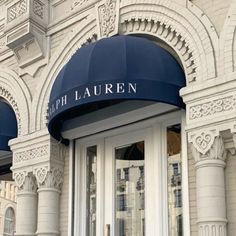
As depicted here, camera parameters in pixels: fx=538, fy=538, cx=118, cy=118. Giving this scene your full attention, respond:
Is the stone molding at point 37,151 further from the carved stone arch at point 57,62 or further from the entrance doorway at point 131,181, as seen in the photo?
the entrance doorway at point 131,181

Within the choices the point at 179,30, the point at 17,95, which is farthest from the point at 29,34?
the point at 179,30

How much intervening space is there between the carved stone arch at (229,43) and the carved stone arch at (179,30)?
160mm

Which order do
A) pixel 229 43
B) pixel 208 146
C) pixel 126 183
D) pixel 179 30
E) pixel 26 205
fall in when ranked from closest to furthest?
1. pixel 208 146
2. pixel 229 43
3. pixel 179 30
4. pixel 126 183
5. pixel 26 205

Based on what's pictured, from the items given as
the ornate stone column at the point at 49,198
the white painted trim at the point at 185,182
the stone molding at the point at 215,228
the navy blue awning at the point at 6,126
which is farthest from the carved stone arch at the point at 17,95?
the stone molding at the point at 215,228

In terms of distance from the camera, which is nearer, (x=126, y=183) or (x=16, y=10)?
(x=126, y=183)

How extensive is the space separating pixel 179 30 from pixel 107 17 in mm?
1635

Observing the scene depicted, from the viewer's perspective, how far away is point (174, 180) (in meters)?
8.73

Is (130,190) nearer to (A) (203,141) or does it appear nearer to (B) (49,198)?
(B) (49,198)

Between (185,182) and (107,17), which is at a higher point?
(107,17)

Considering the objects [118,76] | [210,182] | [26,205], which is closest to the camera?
[210,182]

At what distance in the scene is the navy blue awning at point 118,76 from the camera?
8.15 m

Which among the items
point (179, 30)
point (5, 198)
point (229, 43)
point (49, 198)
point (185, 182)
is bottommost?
point (49, 198)

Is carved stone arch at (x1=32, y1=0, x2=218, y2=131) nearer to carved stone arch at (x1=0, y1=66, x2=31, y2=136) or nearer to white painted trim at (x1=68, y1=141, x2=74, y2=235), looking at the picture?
carved stone arch at (x1=0, y1=66, x2=31, y2=136)

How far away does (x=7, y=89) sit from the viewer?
11367 mm
